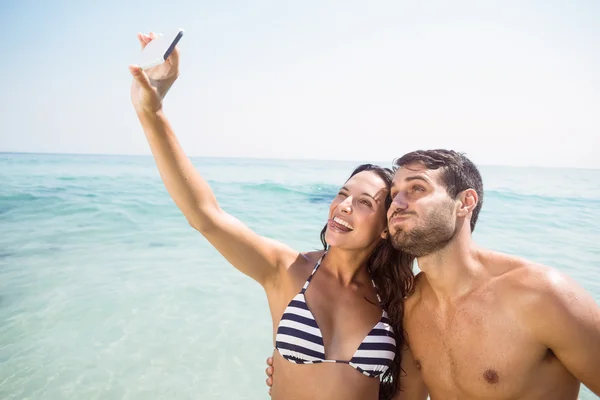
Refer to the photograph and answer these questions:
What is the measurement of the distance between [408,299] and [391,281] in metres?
0.18

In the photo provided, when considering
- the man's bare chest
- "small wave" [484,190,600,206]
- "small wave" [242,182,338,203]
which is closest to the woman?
the man's bare chest

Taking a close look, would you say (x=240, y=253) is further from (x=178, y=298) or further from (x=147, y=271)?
(x=147, y=271)

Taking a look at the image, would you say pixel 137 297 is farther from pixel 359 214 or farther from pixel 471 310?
pixel 471 310

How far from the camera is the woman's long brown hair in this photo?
272 centimetres

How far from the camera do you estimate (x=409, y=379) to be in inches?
108

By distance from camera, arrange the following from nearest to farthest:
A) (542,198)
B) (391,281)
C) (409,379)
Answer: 1. (409,379)
2. (391,281)
3. (542,198)

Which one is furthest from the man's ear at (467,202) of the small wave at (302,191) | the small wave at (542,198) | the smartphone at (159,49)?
the small wave at (542,198)

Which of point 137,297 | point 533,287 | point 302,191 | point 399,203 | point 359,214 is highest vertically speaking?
point 399,203

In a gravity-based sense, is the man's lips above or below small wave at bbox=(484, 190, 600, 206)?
above

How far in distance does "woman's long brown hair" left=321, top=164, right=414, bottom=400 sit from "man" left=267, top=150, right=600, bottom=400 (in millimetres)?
63

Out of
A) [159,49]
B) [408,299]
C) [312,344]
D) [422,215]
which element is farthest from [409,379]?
[159,49]

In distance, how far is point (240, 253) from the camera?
8.16 ft

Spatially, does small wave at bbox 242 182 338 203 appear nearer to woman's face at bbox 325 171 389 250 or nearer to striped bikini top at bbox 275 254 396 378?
woman's face at bbox 325 171 389 250

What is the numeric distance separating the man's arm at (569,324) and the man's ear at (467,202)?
556mm
